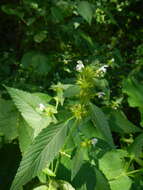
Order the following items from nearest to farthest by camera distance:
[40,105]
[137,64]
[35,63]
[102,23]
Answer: [40,105] < [35,63] < [137,64] < [102,23]

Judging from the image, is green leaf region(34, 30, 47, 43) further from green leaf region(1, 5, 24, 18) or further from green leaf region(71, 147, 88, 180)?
green leaf region(71, 147, 88, 180)

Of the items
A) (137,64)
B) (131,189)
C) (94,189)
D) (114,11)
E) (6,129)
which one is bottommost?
(131,189)

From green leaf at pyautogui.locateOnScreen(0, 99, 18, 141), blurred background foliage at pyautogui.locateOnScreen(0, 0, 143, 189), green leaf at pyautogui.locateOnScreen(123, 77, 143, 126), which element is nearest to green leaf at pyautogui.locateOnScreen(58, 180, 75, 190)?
green leaf at pyautogui.locateOnScreen(0, 99, 18, 141)

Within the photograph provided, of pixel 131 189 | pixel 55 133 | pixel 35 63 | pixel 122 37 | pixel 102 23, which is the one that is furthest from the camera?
pixel 122 37

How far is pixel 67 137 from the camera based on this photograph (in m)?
1.02

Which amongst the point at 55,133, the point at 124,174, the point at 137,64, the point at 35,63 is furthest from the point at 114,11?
the point at 55,133

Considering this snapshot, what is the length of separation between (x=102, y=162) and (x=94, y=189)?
0.99 ft

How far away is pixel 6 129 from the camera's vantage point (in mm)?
1159

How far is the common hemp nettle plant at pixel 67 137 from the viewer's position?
0.93m

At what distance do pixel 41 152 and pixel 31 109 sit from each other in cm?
20

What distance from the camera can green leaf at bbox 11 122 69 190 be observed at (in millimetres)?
907

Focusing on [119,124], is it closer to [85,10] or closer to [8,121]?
[8,121]

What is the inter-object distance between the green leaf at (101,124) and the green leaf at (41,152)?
0.08 meters

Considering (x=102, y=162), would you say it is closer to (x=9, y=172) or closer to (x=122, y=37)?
(x=9, y=172)
